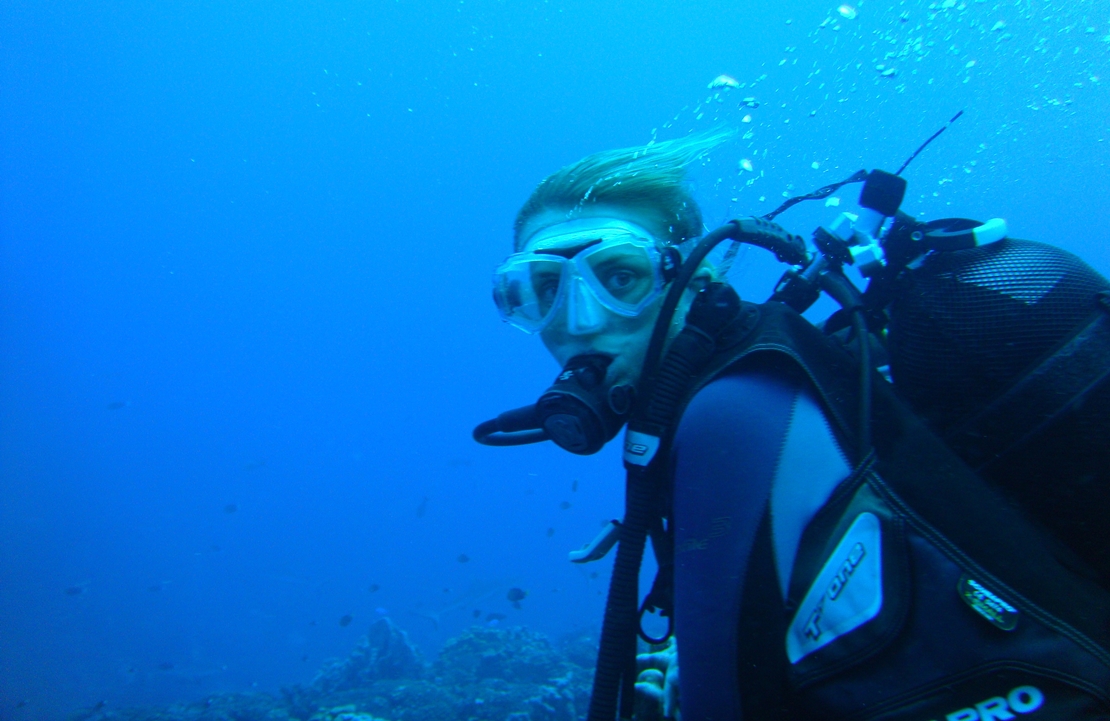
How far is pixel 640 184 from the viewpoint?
7.27ft

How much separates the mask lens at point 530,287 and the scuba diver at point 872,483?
0.34m

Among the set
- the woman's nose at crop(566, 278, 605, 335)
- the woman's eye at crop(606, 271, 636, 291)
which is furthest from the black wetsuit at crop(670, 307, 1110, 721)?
the woman's eye at crop(606, 271, 636, 291)

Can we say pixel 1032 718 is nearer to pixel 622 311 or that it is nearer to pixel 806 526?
pixel 806 526

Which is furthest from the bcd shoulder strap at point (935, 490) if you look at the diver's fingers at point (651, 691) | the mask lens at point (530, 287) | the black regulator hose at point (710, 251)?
the diver's fingers at point (651, 691)

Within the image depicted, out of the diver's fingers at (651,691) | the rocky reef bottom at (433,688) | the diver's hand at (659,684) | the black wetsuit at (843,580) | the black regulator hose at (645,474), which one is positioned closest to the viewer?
the black wetsuit at (843,580)

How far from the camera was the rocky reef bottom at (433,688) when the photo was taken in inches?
394

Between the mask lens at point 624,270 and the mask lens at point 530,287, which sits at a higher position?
the mask lens at point 530,287

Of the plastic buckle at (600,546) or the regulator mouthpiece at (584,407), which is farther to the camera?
the plastic buckle at (600,546)

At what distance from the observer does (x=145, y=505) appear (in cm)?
7850

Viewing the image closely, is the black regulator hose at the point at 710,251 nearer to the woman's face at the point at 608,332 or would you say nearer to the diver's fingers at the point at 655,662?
the woman's face at the point at 608,332

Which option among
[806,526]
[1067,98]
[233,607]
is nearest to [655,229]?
[806,526]

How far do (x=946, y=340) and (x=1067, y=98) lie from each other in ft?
212

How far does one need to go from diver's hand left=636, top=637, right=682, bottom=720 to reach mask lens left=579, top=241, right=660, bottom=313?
3.90 ft

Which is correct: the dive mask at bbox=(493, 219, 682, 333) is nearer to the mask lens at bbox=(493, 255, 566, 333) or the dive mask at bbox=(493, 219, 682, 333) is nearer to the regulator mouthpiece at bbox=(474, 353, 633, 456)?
the mask lens at bbox=(493, 255, 566, 333)
